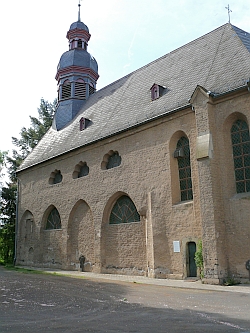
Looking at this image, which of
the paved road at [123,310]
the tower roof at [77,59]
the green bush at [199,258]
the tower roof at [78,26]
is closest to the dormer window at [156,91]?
the green bush at [199,258]

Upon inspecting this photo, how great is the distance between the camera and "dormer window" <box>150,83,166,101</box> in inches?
650

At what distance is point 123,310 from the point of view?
733 cm

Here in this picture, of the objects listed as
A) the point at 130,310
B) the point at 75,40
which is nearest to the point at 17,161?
the point at 75,40

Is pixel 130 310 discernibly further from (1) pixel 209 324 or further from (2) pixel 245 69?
(2) pixel 245 69

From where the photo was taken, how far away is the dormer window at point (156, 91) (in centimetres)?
1652

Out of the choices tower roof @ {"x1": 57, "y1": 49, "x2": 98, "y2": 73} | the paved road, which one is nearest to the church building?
the paved road

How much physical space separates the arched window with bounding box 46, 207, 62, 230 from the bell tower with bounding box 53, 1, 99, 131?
645 centimetres

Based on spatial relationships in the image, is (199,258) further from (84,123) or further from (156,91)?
(84,123)

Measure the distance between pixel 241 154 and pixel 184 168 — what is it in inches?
98.4

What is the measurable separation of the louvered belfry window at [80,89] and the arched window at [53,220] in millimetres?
9150

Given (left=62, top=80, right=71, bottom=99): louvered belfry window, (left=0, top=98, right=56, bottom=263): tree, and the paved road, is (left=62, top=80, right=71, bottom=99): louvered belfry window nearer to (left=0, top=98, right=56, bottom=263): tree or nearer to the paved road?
(left=0, top=98, right=56, bottom=263): tree

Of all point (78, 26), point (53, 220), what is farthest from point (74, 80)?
point (53, 220)

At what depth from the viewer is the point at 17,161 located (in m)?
31.9

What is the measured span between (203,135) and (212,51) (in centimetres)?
540
